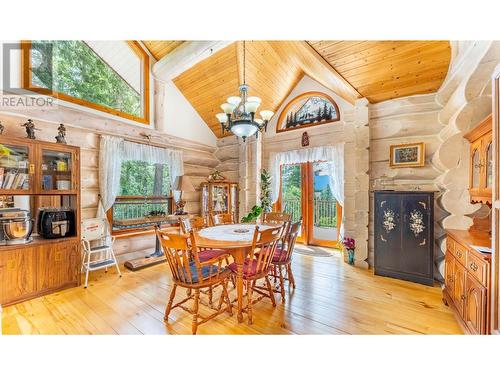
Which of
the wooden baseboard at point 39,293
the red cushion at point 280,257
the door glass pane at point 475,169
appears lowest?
the wooden baseboard at point 39,293

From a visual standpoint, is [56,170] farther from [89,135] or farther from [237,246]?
[237,246]

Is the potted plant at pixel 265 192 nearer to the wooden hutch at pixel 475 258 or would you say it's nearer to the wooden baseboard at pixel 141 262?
the wooden baseboard at pixel 141 262

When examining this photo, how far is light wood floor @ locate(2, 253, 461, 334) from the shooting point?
2.04 m

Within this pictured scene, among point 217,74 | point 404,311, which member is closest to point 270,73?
point 217,74

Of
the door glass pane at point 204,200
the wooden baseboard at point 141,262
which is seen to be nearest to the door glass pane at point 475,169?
the door glass pane at point 204,200

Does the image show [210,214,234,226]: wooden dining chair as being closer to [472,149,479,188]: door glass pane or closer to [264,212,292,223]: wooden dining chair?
[264,212,292,223]: wooden dining chair

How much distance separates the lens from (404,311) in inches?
92.0

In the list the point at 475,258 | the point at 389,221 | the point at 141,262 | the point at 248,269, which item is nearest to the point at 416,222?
the point at 389,221

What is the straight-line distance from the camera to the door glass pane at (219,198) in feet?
16.7

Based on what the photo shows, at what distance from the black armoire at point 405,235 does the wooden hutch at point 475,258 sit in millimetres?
510

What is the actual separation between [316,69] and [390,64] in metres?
1.10
